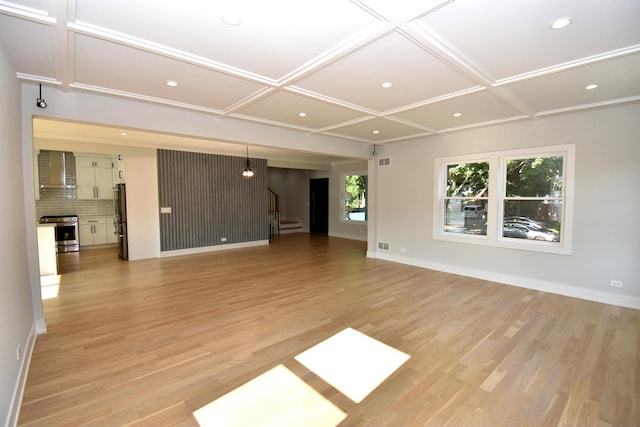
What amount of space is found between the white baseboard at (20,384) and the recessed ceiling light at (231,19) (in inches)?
114

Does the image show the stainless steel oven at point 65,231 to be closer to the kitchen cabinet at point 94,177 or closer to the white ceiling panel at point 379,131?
the kitchen cabinet at point 94,177

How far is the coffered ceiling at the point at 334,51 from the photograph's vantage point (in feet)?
6.29

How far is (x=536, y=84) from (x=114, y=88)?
15.4 feet

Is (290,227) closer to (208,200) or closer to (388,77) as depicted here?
(208,200)

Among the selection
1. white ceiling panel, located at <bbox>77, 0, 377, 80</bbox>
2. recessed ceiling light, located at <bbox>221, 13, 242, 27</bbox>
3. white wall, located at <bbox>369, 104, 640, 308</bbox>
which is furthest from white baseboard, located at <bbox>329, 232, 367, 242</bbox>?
recessed ceiling light, located at <bbox>221, 13, 242, 27</bbox>

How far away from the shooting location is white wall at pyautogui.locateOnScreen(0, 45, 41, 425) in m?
1.93

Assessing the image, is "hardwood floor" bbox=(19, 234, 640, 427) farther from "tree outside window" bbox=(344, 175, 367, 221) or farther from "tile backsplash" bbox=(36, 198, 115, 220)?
"tree outside window" bbox=(344, 175, 367, 221)

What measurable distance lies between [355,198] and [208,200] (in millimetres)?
4813

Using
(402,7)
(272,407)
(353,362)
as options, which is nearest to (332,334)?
(353,362)

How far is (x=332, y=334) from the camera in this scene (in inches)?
126

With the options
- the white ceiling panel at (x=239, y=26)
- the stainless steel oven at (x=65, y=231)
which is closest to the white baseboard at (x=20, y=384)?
the white ceiling panel at (x=239, y=26)

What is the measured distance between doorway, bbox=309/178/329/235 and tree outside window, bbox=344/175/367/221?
963 millimetres

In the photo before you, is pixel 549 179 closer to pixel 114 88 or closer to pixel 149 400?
pixel 149 400

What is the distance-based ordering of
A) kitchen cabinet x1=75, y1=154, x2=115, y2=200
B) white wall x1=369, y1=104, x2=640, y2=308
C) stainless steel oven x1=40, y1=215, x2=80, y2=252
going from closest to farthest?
white wall x1=369, y1=104, x2=640, y2=308 → stainless steel oven x1=40, y1=215, x2=80, y2=252 → kitchen cabinet x1=75, y1=154, x2=115, y2=200
